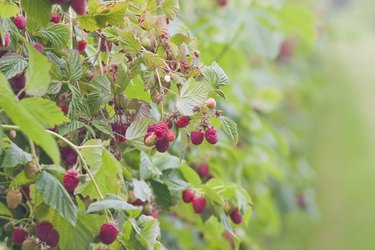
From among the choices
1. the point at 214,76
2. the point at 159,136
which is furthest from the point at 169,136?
the point at 214,76

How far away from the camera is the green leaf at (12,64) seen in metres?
1.08

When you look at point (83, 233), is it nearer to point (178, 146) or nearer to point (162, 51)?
point (162, 51)

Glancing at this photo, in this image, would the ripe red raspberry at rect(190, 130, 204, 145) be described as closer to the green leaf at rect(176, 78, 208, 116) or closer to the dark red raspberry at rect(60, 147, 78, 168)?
the green leaf at rect(176, 78, 208, 116)

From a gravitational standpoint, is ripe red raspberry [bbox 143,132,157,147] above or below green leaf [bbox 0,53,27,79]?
below

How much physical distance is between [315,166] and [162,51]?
26.8 feet

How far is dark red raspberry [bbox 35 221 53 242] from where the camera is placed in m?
1.09

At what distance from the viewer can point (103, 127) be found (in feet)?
3.77

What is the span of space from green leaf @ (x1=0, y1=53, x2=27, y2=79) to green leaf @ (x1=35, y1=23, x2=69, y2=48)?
68 mm

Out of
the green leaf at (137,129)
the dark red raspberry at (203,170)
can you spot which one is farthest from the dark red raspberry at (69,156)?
the dark red raspberry at (203,170)

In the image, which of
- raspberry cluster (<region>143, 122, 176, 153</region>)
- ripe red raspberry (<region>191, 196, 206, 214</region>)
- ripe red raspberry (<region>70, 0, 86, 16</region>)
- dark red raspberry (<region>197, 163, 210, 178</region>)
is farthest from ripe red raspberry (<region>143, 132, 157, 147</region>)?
dark red raspberry (<region>197, 163, 210, 178</region>)

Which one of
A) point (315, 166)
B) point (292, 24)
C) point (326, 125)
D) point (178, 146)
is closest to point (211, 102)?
point (178, 146)

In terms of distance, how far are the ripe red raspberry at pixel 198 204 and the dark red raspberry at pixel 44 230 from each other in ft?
1.42

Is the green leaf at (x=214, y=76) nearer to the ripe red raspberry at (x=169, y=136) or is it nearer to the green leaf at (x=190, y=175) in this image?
the ripe red raspberry at (x=169, y=136)

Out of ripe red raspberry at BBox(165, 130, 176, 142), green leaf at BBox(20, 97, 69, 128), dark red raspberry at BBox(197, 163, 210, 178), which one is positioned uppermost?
green leaf at BBox(20, 97, 69, 128)
